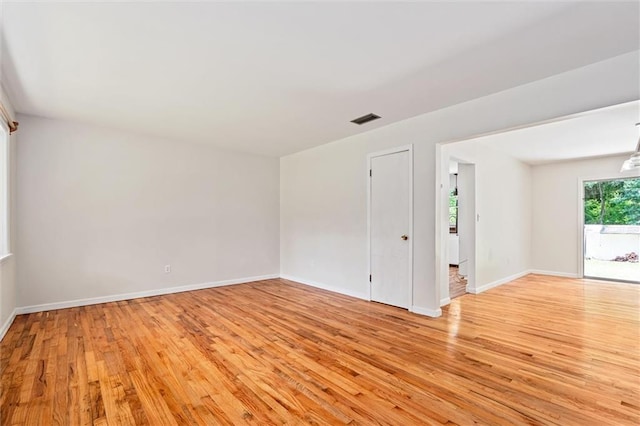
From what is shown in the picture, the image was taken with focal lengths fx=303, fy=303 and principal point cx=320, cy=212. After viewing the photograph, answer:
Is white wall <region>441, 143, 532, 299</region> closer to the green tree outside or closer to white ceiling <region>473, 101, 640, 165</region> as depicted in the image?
white ceiling <region>473, 101, 640, 165</region>

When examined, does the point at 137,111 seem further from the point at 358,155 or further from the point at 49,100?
the point at 358,155

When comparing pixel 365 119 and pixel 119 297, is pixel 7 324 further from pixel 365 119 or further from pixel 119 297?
pixel 365 119

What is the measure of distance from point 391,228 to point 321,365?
7.53ft

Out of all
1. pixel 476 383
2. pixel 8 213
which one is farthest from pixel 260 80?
pixel 8 213

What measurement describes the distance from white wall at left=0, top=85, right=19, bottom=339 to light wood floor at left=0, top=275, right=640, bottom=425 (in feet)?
0.56

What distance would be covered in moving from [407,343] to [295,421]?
1525 millimetres

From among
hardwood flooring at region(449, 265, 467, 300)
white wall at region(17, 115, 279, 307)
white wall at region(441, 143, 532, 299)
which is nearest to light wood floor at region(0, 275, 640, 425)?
white wall at region(17, 115, 279, 307)

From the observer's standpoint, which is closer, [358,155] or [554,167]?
[358,155]

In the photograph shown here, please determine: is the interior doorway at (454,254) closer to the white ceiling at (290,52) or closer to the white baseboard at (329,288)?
the white baseboard at (329,288)

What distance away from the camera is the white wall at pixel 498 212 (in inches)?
201

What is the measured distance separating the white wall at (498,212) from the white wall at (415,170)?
66 centimetres

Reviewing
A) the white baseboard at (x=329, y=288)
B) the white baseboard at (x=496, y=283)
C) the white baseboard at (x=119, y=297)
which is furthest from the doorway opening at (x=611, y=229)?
the white baseboard at (x=119, y=297)

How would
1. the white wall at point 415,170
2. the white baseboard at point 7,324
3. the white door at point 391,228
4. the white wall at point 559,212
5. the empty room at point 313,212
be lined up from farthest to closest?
the white wall at point 559,212 → the white door at point 391,228 → the white baseboard at point 7,324 → the white wall at point 415,170 → the empty room at point 313,212

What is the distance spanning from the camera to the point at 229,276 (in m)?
5.67
